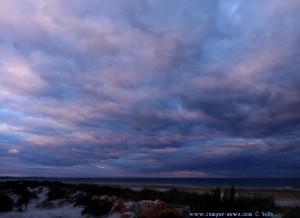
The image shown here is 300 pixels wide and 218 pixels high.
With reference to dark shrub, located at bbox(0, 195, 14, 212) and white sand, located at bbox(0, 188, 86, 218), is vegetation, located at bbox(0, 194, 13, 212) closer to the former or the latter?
dark shrub, located at bbox(0, 195, 14, 212)

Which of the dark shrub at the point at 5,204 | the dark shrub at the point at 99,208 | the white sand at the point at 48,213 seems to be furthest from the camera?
the dark shrub at the point at 5,204

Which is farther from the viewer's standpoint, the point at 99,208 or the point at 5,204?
the point at 5,204

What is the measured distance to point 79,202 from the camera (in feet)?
86.7

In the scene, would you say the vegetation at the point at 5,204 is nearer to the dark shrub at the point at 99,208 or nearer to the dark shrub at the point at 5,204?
the dark shrub at the point at 5,204

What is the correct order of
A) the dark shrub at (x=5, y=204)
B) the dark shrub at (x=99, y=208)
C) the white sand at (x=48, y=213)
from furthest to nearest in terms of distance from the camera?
the dark shrub at (x=5, y=204), the white sand at (x=48, y=213), the dark shrub at (x=99, y=208)

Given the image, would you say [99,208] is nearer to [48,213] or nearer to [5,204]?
[48,213]

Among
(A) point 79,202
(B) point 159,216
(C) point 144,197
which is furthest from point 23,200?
(B) point 159,216

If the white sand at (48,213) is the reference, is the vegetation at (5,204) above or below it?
above

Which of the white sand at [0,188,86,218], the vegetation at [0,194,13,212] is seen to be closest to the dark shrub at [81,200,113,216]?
the white sand at [0,188,86,218]

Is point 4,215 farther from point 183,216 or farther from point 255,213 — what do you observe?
point 255,213

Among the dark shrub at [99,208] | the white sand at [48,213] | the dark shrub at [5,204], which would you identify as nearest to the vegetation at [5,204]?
the dark shrub at [5,204]

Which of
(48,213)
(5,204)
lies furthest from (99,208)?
(5,204)

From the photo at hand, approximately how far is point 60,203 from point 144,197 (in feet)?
22.6

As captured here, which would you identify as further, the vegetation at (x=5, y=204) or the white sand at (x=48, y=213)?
the vegetation at (x=5, y=204)
